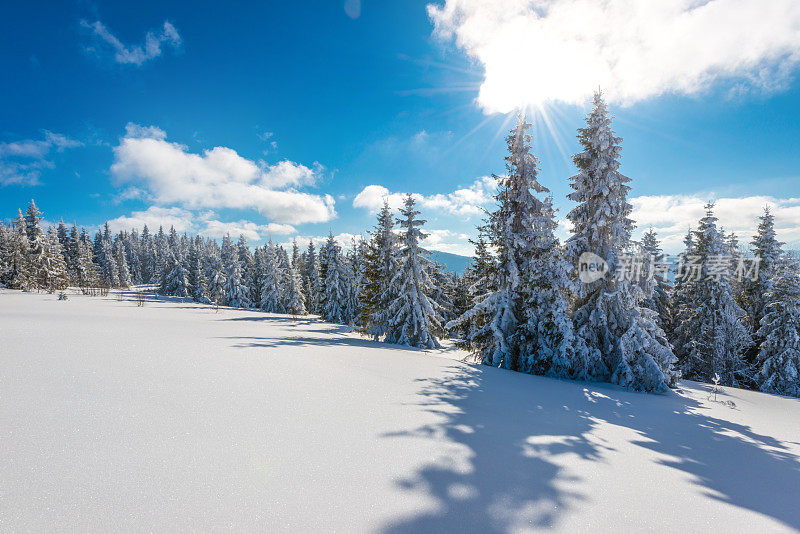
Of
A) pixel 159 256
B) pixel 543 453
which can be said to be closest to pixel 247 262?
pixel 543 453

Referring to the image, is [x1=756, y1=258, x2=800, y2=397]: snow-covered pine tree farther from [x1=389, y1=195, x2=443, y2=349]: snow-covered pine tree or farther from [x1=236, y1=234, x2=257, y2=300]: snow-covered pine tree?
[x1=236, y1=234, x2=257, y2=300]: snow-covered pine tree

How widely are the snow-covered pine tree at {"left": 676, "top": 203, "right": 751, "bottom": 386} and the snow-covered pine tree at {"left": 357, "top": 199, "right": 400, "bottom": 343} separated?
21.0m

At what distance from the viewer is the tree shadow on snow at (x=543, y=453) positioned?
311cm

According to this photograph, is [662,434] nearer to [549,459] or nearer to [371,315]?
[549,459]

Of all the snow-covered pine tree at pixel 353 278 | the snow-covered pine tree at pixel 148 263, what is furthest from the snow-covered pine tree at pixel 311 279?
the snow-covered pine tree at pixel 148 263

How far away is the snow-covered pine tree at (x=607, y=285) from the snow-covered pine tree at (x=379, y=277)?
11.2 meters

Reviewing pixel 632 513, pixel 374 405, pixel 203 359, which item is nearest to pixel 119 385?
pixel 203 359

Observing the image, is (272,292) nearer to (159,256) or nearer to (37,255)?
(37,255)

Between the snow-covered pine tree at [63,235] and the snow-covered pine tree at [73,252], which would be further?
→ the snow-covered pine tree at [63,235]

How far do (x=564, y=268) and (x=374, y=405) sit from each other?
1034cm

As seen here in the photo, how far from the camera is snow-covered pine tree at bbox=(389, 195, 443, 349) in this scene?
62.1 ft

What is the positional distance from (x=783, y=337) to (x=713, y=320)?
9.91 feet

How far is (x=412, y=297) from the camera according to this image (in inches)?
760

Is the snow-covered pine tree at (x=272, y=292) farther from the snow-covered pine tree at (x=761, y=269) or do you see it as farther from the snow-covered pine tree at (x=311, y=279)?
the snow-covered pine tree at (x=761, y=269)
